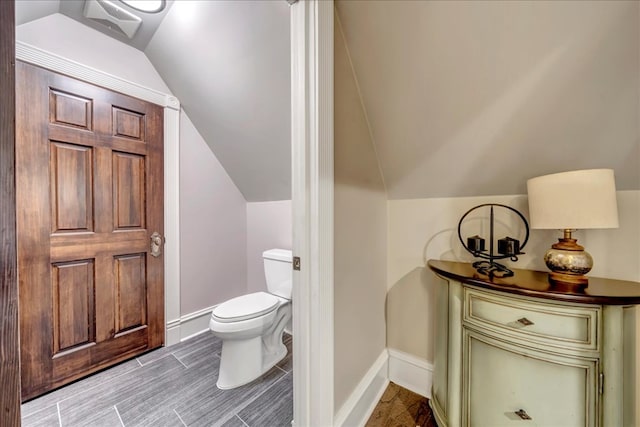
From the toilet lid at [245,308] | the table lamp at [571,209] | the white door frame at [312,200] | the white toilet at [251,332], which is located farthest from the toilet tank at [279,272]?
the table lamp at [571,209]

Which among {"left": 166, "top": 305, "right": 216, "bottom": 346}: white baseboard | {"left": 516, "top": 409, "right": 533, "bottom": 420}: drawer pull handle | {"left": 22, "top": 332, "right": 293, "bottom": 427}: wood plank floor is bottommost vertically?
{"left": 22, "top": 332, "right": 293, "bottom": 427}: wood plank floor

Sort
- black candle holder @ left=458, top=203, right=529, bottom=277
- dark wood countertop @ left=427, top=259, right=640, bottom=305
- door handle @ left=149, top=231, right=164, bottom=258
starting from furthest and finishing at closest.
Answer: door handle @ left=149, top=231, right=164, bottom=258
black candle holder @ left=458, top=203, right=529, bottom=277
dark wood countertop @ left=427, top=259, right=640, bottom=305

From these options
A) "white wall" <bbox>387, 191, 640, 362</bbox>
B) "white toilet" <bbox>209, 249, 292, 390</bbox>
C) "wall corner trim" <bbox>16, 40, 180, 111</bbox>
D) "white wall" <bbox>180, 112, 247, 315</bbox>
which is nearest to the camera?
"white wall" <bbox>387, 191, 640, 362</bbox>

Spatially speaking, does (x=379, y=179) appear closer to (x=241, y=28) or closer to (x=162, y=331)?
(x=241, y=28)

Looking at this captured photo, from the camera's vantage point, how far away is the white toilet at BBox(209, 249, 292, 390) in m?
1.52

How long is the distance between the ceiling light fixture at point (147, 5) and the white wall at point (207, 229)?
72cm

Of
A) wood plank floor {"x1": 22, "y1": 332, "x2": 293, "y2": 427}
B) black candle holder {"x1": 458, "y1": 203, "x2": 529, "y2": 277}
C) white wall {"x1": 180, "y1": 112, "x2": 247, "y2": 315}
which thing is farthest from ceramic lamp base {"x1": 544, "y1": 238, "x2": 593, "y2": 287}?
white wall {"x1": 180, "y1": 112, "x2": 247, "y2": 315}

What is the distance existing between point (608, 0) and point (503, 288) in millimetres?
965

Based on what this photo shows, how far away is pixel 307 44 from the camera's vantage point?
0.94 meters

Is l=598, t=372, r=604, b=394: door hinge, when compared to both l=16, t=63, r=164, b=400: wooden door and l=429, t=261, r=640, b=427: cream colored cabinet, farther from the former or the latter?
l=16, t=63, r=164, b=400: wooden door

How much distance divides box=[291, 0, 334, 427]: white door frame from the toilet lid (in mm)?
669

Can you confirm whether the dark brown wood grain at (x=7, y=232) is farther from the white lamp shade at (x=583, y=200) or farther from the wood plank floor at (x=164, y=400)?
the white lamp shade at (x=583, y=200)

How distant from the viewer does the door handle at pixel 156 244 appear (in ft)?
6.13

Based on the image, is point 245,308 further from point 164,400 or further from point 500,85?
point 500,85
